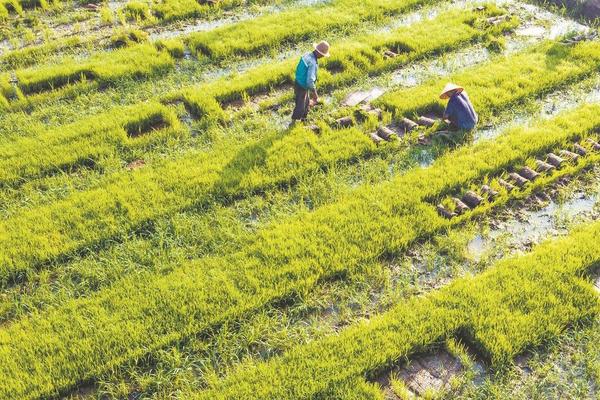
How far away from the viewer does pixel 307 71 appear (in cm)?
863

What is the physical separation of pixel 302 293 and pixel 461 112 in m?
4.38

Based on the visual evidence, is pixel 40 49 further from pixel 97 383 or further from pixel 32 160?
pixel 97 383

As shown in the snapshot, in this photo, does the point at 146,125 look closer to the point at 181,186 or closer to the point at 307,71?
the point at 181,186

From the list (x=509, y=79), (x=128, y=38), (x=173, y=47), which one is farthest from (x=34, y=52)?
(x=509, y=79)

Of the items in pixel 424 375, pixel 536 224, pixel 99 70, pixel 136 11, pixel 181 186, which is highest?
pixel 136 11

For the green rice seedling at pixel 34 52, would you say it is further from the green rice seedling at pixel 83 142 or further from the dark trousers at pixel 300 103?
the dark trousers at pixel 300 103

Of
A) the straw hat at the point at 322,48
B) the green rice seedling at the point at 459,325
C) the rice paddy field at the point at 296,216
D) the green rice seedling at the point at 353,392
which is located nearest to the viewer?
the green rice seedling at the point at 353,392

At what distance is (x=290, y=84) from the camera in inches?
409

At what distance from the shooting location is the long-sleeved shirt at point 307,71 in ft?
28.3

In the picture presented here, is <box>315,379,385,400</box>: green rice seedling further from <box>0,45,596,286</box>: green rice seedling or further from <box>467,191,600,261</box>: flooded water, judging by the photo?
<box>0,45,596,286</box>: green rice seedling

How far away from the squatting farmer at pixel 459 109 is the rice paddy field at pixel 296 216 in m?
0.28

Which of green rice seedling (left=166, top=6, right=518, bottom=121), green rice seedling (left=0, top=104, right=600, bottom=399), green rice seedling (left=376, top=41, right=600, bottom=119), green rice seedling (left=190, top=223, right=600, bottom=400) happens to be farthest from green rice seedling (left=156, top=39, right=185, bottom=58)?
green rice seedling (left=190, top=223, right=600, bottom=400)

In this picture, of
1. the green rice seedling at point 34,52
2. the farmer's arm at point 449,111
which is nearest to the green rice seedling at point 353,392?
the farmer's arm at point 449,111

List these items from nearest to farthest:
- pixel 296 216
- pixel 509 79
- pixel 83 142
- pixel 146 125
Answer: pixel 296 216 → pixel 83 142 → pixel 146 125 → pixel 509 79
